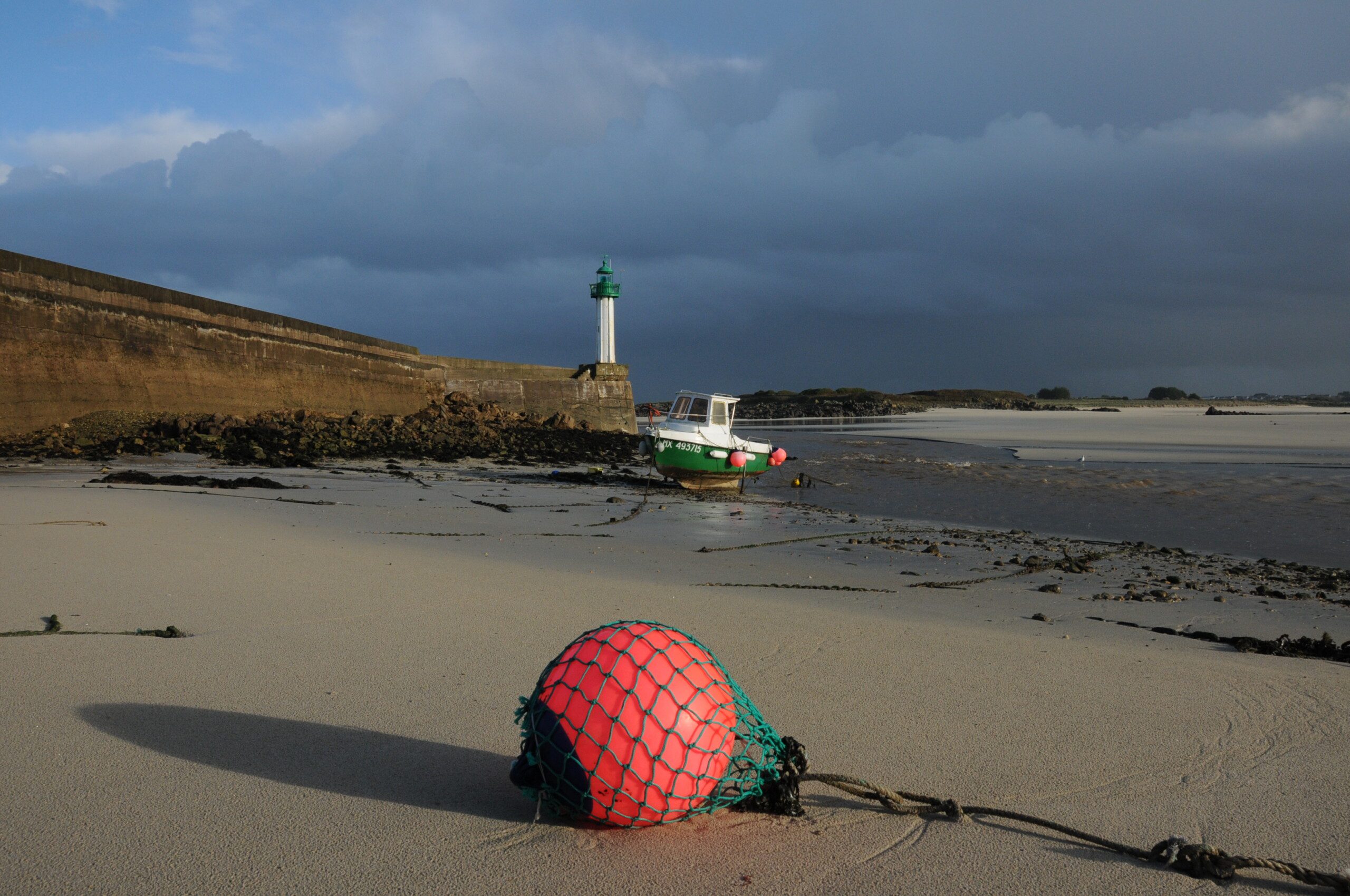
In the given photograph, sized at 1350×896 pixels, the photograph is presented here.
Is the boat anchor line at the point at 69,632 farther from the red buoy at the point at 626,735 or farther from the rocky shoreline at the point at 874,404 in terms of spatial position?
the rocky shoreline at the point at 874,404

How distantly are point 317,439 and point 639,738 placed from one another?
1772cm

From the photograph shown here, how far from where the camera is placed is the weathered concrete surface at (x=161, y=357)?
14.5m

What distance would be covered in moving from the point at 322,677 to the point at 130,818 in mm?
1351

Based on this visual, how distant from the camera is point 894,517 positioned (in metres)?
13.2

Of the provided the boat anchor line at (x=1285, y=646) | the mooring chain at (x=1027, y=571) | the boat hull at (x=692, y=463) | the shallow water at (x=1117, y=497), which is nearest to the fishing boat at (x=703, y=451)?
the boat hull at (x=692, y=463)

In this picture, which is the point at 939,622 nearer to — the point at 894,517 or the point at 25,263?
the point at 894,517

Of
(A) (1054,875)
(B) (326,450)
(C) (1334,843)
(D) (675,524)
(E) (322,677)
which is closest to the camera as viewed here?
(A) (1054,875)

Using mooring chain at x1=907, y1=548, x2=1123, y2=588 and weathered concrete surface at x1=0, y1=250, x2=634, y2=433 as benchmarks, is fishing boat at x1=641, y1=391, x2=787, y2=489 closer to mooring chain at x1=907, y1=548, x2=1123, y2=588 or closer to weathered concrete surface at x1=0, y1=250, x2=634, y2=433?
mooring chain at x1=907, y1=548, x2=1123, y2=588

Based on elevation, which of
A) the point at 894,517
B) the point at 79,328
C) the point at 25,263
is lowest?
the point at 894,517

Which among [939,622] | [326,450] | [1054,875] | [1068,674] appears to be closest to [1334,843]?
[1054,875]

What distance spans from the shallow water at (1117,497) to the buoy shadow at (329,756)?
10.0 meters

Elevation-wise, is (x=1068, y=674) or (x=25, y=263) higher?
(x=25, y=263)

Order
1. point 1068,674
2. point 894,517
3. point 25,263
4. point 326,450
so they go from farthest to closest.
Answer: point 326,450, point 25,263, point 894,517, point 1068,674

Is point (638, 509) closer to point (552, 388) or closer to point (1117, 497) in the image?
point (1117, 497)
